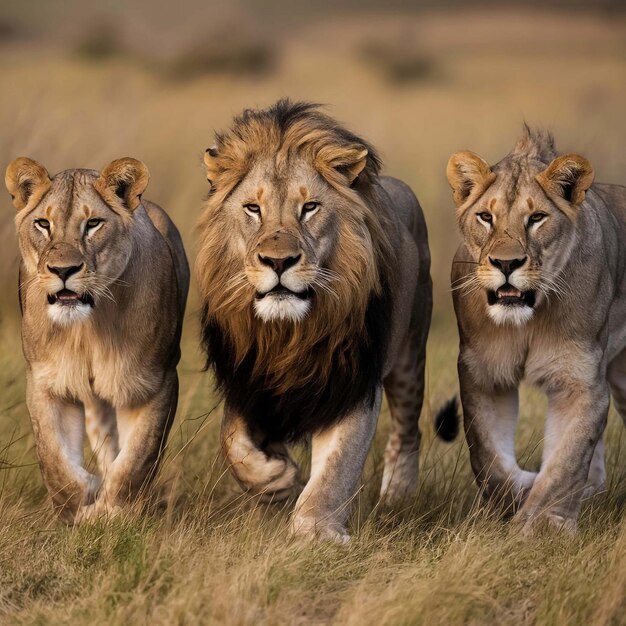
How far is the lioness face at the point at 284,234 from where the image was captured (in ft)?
16.6

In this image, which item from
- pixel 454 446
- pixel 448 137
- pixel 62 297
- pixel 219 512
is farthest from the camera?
pixel 448 137

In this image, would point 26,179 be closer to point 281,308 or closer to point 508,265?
point 281,308

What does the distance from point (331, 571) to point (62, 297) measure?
137 centimetres

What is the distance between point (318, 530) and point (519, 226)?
1.34m

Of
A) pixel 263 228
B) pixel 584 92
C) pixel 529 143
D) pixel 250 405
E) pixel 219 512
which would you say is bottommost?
pixel 219 512

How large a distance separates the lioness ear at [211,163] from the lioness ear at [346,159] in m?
0.41

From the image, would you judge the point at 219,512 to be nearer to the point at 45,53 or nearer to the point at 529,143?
the point at 529,143

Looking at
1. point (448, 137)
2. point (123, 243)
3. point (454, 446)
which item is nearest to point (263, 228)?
point (123, 243)

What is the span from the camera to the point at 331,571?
4684mm

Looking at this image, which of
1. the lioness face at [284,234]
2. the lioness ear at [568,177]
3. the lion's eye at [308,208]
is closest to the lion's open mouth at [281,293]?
the lioness face at [284,234]

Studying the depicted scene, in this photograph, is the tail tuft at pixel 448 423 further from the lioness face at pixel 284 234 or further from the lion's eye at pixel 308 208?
the lion's eye at pixel 308 208

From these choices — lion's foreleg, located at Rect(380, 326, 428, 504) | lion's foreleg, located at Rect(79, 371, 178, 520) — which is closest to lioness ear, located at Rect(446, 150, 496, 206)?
lion's foreleg, located at Rect(380, 326, 428, 504)

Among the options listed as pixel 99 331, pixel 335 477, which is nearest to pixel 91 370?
pixel 99 331

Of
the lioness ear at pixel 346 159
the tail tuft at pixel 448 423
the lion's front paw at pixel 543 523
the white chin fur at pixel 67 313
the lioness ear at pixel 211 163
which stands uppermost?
the lioness ear at pixel 346 159
